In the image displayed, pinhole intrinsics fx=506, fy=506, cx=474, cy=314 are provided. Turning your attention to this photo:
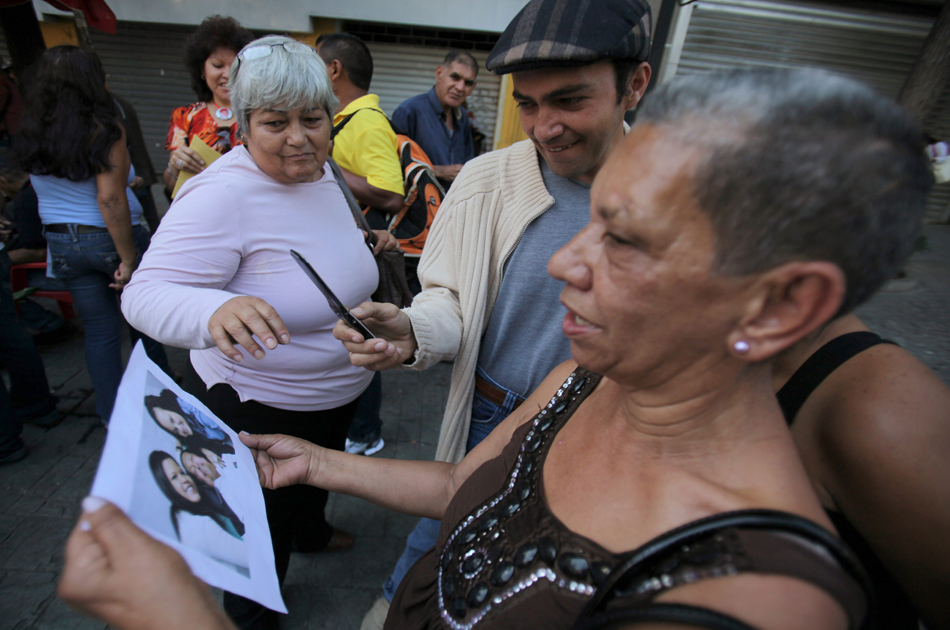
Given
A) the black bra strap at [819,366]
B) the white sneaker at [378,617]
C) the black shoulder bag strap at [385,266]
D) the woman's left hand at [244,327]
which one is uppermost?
the black bra strap at [819,366]

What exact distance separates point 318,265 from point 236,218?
0.33 m

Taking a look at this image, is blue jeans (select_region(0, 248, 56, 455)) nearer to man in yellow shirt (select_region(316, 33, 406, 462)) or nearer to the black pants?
the black pants

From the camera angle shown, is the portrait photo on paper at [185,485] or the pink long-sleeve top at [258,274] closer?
the portrait photo on paper at [185,485]

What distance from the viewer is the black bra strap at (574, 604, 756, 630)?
64 centimetres

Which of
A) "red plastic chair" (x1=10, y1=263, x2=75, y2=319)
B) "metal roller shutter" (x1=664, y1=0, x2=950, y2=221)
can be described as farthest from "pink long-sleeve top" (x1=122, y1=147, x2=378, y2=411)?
"metal roller shutter" (x1=664, y1=0, x2=950, y2=221)

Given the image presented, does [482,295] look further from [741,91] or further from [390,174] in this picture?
[390,174]

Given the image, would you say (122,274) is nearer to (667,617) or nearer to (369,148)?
(369,148)

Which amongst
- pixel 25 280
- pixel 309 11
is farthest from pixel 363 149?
pixel 309 11

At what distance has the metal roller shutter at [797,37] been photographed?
731 cm

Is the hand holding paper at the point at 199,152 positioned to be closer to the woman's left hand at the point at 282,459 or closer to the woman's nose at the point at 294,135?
the woman's nose at the point at 294,135

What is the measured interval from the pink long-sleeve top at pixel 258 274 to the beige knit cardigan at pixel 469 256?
424 millimetres

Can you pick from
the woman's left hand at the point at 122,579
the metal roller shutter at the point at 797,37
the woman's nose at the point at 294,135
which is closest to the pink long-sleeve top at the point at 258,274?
the woman's nose at the point at 294,135

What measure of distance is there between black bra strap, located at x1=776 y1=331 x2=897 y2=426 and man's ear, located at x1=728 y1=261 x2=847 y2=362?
322mm

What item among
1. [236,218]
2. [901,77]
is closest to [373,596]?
[236,218]
